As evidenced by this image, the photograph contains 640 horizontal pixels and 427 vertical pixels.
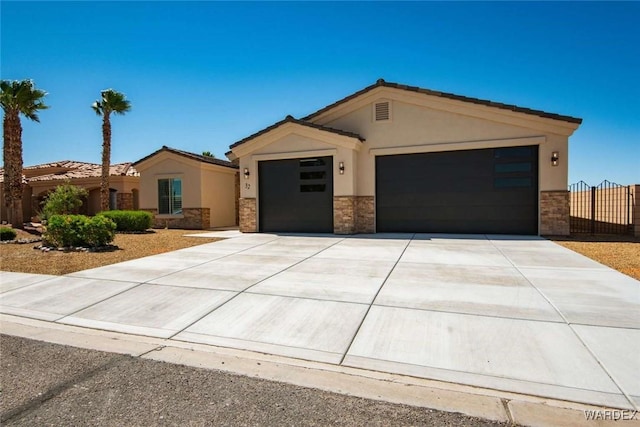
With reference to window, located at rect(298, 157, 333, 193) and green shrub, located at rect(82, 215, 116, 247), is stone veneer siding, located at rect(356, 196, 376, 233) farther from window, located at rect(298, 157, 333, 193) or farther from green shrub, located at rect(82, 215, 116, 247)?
green shrub, located at rect(82, 215, 116, 247)

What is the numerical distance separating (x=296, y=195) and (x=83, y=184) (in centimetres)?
1827

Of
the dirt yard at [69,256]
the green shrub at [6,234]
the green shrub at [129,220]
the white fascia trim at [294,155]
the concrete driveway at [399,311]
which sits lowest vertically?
the concrete driveway at [399,311]

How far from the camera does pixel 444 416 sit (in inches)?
99.9

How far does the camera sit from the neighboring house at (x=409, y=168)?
1223 centimetres

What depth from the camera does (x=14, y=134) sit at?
17.9m

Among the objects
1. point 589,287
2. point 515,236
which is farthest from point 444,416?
point 515,236

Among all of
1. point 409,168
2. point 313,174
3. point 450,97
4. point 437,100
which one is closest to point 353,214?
point 313,174

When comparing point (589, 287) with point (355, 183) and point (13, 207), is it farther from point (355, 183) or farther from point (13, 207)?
point (13, 207)

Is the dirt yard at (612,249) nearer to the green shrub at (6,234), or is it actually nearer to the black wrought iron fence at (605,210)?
the black wrought iron fence at (605,210)

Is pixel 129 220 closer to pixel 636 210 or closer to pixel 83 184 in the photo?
pixel 83 184

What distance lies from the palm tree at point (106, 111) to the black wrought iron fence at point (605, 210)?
22.8 meters

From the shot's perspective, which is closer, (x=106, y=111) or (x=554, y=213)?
(x=554, y=213)

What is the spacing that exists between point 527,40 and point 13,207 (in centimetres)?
2428

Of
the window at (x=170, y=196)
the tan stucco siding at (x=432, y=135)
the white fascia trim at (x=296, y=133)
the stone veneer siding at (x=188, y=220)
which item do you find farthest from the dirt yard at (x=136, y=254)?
the window at (x=170, y=196)
